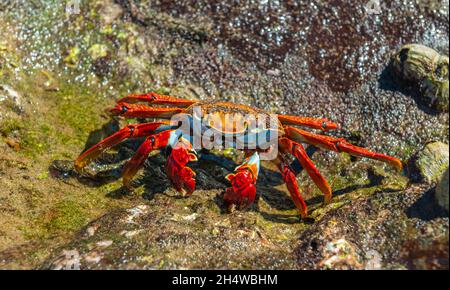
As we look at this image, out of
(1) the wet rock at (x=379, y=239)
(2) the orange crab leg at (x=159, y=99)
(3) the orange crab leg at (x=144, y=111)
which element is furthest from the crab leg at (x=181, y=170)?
(1) the wet rock at (x=379, y=239)

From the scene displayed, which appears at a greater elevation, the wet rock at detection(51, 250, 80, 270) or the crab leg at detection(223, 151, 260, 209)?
the crab leg at detection(223, 151, 260, 209)

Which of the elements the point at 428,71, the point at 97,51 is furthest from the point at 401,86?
the point at 97,51

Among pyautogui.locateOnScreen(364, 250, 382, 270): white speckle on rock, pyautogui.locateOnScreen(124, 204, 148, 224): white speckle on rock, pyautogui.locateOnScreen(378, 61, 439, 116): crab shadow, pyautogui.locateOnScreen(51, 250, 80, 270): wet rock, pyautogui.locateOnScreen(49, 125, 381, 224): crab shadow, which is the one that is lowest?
pyautogui.locateOnScreen(49, 125, 381, 224): crab shadow

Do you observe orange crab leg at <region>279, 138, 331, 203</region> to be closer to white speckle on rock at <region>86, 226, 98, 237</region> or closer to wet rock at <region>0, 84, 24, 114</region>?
white speckle on rock at <region>86, 226, 98, 237</region>

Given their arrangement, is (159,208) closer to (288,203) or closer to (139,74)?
(288,203)

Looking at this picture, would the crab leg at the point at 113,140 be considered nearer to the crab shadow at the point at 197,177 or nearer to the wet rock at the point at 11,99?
the crab shadow at the point at 197,177

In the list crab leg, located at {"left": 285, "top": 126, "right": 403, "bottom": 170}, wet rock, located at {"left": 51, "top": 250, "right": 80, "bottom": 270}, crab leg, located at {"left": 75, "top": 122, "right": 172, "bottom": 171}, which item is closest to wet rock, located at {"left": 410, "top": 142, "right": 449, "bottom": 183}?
crab leg, located at {"left": 285, "top": 126, "right": 403, "bottom": 170}

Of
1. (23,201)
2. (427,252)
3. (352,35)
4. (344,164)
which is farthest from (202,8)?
(427,252)
